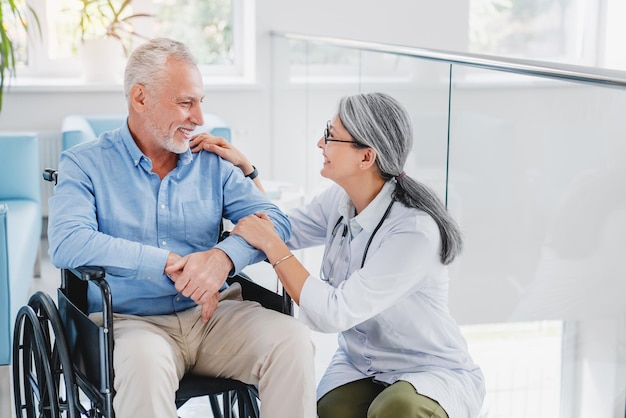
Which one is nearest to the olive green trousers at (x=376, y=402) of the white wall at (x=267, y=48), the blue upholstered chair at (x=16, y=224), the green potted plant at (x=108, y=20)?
the blue upholstered chair at (x=16, y=224)

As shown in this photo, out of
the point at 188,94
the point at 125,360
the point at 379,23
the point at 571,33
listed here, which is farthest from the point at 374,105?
the point at 571,33

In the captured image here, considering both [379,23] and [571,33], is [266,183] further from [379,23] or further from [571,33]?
[571,33]

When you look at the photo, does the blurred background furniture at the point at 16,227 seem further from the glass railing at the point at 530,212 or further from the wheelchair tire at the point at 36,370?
the glass railing at the point at 530,212

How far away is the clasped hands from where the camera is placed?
1929 millimetres

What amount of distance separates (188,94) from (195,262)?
1.38ft

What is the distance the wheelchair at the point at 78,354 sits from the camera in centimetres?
177

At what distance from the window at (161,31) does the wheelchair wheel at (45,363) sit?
10.5ft

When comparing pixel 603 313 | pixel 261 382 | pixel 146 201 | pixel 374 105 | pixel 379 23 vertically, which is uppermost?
pixel 379 23

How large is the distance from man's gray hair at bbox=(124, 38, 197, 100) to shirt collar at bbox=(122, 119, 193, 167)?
12cm

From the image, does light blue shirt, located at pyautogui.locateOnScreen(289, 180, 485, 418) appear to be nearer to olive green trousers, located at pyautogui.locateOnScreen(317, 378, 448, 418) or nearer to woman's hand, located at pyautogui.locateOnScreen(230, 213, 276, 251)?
olive green trousers, located at pyautogui.locateOnScreen(317, 378, 448, 418)

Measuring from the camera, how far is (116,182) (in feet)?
6.77

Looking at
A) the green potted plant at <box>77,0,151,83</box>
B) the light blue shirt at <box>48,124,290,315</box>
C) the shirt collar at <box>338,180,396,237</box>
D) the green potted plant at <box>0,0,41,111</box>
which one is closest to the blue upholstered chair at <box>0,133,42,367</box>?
the green potted plant at <box>0,0,41,111</box>

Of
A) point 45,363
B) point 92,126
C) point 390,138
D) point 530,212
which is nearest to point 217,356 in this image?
point 45,363

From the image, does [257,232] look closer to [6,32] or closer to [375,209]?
[375,209]
